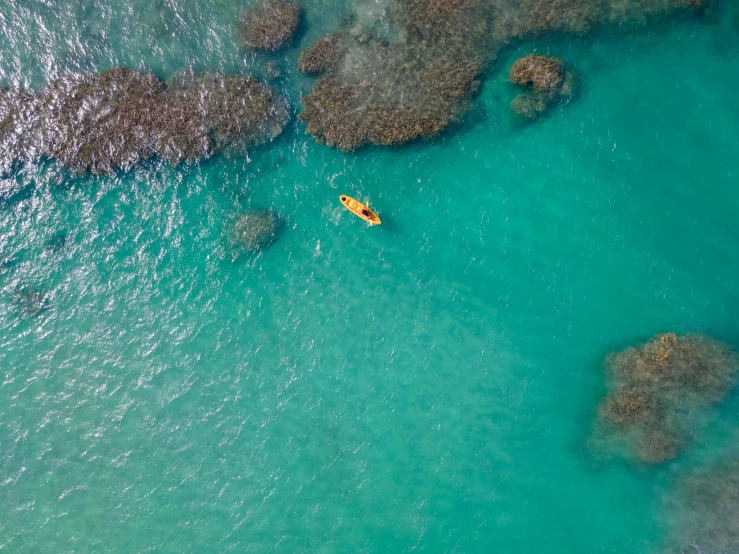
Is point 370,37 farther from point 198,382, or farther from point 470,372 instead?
point 198,382

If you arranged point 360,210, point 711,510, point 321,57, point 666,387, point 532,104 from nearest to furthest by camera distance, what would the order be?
point 711,510 < point 666,387 < point 360,210 < point 532,104 < point 321,57

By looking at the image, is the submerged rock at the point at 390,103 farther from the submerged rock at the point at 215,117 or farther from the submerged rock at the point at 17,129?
the submerged rock at the point at 17,129

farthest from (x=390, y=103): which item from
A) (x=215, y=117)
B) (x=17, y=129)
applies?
(x=17, y=129)

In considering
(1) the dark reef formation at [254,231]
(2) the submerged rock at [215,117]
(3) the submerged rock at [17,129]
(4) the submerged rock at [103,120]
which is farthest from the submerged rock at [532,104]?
(3) the submerged rock at [17,129]

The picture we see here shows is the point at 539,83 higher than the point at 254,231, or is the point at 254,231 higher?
the point at 539,83

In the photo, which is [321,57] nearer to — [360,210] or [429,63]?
[429,63]

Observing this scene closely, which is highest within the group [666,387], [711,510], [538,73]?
[538,73]

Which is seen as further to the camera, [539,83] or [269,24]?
[269,24]
